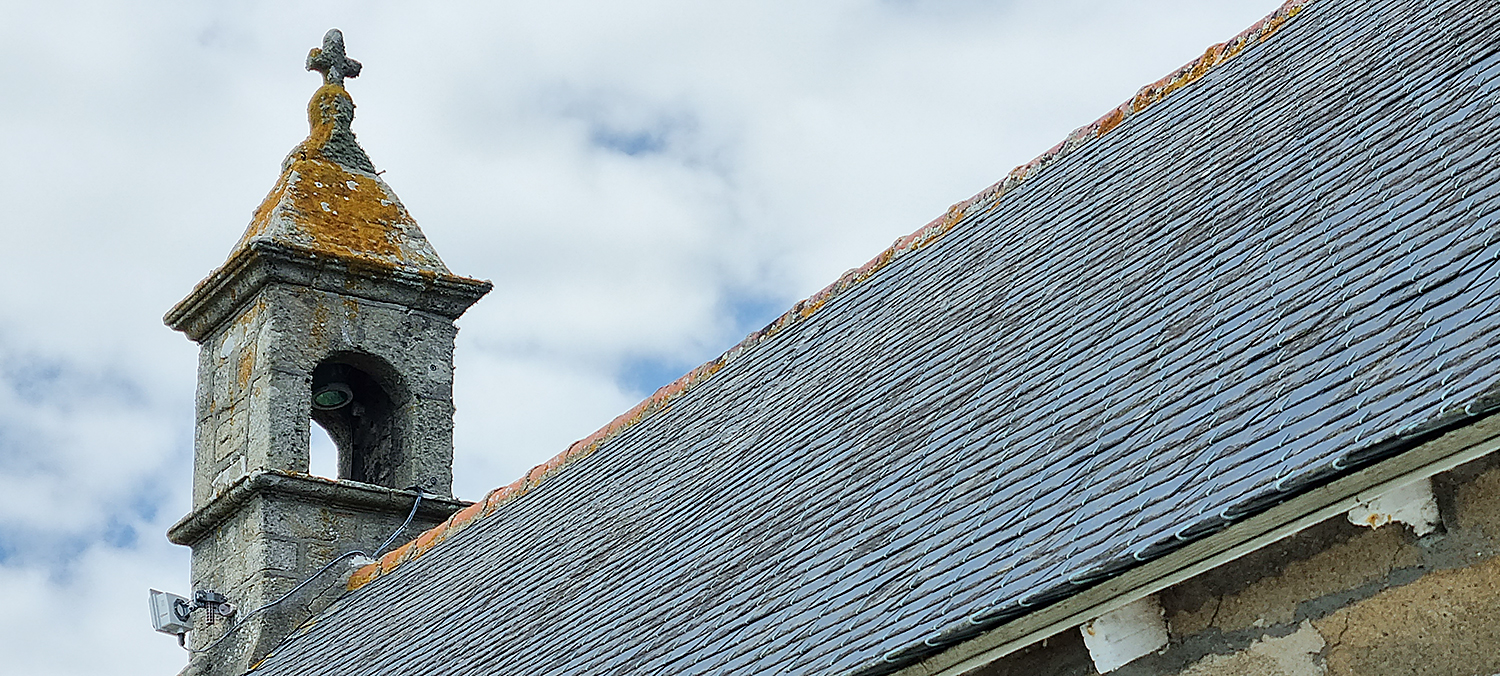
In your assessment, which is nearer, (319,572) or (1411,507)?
(1411,507)

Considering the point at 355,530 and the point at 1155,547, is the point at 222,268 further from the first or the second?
the point at 1155,547

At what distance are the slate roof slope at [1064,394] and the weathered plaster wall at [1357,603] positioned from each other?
211 mm

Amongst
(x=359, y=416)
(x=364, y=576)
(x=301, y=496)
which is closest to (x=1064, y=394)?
(x=364, y=576)

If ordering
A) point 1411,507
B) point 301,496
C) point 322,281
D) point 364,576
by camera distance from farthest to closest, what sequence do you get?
1. point 322,281
2. point 301,496
3. point 364,576
4. point 1411,507

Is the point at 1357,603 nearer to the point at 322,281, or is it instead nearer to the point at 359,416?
the point at 322,281

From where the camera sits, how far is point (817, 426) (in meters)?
7.30

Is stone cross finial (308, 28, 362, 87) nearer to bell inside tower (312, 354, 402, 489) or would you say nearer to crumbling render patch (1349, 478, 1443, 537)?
bell inside tower (312, 354, 402, 489)

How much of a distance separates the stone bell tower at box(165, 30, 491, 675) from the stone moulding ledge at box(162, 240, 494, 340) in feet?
Answer: 0.03

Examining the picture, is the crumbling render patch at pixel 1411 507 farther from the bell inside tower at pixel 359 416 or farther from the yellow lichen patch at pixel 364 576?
the bell inside tower at pixel 359 416

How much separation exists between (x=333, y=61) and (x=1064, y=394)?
784 centimetres

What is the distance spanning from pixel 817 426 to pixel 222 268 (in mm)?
5532

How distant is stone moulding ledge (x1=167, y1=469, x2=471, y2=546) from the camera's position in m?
10.6

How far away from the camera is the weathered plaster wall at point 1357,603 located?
3918mm

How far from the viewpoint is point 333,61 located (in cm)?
1232
